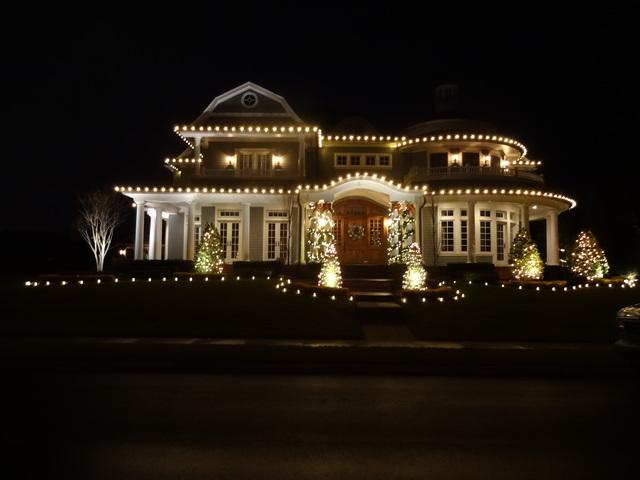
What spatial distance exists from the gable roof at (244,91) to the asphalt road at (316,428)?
2011cm

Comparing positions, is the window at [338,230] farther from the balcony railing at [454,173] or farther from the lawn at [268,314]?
the lawn at [268,314]

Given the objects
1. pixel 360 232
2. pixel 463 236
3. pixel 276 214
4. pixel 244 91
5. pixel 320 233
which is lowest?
pixel 320 233

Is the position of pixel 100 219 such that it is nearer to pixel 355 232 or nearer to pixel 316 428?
A: pixel 355 232

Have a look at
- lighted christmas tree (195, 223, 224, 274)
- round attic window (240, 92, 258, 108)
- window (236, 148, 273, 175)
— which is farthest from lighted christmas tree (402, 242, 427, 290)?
round attic window (240, 92, 258, 108)

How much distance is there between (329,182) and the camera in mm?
24953

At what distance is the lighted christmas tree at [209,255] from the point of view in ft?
73.9

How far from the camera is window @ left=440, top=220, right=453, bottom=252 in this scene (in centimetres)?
2642

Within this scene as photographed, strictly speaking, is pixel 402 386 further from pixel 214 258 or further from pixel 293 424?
pixel 214 258

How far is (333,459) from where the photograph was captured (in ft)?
17.1

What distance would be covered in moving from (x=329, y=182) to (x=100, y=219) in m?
18.6

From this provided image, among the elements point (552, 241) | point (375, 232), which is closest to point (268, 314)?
point (375, 232)

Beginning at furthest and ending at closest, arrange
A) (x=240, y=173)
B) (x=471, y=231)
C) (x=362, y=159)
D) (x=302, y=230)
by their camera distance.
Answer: (x=362, y=159), (x=240, y=173), (x=471, y=231), (x=302, y=230)

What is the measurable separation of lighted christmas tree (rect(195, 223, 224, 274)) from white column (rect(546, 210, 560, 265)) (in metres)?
17.1

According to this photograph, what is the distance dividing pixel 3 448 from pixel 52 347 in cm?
741
